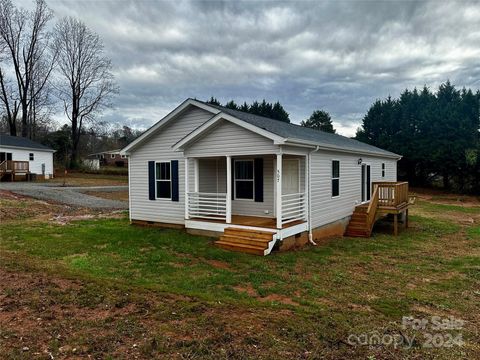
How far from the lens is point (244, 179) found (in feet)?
37.1

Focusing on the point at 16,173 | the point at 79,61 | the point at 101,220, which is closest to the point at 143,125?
the point at 79,61

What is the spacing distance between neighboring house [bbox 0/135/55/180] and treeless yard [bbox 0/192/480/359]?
902 inches

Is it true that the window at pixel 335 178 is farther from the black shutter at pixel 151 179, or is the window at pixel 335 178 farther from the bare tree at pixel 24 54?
the bare tree at pixel 24 54

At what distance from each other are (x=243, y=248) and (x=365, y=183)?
29.8 ft

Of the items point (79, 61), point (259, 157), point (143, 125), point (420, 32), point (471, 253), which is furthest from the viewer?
point (143, 125)

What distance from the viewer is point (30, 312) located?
4516 millimetres

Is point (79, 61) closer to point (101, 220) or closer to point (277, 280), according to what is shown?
point (101, 220)

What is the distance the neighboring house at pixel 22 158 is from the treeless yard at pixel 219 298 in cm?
2292

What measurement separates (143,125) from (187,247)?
75.3 m

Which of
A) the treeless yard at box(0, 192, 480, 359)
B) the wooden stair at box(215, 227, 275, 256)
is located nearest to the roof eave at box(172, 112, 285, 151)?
the wooden stair at box(215, 227, 275, 256)

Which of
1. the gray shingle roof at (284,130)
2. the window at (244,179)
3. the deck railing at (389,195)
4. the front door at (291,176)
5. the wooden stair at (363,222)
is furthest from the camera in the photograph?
the deck railing at (389,195)

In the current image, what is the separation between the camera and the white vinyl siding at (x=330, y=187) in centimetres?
1046

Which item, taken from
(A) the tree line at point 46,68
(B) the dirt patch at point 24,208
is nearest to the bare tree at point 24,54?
(A) the tree line at point 46,68

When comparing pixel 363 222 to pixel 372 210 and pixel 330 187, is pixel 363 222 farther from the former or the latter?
pixel 330 187
